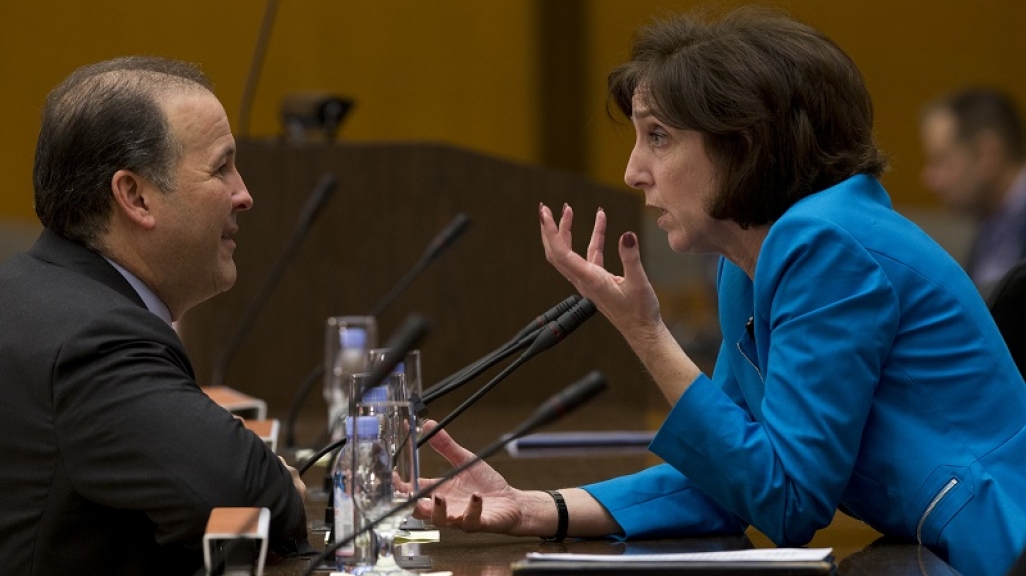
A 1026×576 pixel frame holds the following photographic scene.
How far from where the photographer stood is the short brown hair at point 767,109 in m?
1.96

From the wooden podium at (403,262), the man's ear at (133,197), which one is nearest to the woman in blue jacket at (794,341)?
the man's ear at (133,197)

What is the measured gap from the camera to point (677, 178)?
2.03 meters

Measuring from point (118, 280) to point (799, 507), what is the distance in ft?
3.02

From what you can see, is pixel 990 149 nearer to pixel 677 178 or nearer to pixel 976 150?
pixel 976 150

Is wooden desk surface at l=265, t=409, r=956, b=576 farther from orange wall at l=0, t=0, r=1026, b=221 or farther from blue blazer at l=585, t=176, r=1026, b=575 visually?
orange wall at l=0, t=0, r=1026, b=221

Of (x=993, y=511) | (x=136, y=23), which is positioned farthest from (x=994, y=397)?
(x=136, y=23)

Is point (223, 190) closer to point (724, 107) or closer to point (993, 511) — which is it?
point (724, 107)

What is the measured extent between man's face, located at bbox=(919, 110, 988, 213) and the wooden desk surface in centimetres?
365

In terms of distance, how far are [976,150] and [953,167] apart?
0.37 ft

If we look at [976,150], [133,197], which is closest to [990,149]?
[976,150]

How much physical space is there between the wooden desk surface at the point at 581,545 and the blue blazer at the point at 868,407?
61 millimetres

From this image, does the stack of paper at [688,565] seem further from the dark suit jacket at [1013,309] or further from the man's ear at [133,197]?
the dark suit jacket at [1013,309]

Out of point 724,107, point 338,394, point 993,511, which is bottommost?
point 338,394

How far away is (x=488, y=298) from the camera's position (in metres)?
3.75
